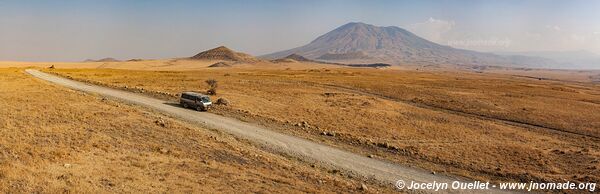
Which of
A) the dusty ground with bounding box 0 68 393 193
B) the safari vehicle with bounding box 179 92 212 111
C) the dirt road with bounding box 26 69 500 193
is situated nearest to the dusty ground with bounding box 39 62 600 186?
the dirt road with bounding box 26 69 500 193

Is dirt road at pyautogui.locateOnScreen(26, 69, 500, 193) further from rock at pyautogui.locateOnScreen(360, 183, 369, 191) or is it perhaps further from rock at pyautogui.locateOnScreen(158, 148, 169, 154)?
rock at pyautogui.locateOnScreen(158, 148, 169, 154)

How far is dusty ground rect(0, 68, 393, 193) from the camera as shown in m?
17.6

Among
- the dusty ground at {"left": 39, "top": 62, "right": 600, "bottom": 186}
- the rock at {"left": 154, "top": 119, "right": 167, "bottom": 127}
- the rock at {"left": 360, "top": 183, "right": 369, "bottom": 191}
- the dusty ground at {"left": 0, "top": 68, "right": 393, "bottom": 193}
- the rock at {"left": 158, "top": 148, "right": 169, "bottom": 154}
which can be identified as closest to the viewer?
the dusty ground at {"left": 0, "top": 68, "right": 393, "bottom": 193}

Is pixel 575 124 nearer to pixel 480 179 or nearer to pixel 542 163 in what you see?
pixel 542 163

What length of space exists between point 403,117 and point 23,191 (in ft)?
123

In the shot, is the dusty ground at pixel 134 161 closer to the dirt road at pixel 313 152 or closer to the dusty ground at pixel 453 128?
the dirt road at pixel 313 152

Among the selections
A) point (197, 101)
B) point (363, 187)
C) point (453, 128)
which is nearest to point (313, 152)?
point (363, 187)

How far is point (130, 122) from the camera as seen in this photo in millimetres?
31188

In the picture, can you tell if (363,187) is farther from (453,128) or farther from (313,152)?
(453,128)

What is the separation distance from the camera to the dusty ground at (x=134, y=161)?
17641 millimetres

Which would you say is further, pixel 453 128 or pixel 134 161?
pixel 453 128

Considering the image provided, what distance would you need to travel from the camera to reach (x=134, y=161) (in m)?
21.0

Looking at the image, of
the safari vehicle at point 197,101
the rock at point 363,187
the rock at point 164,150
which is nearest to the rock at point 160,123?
the rock at point 164,150

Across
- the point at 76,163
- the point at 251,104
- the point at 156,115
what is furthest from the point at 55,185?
the point at 251,104
